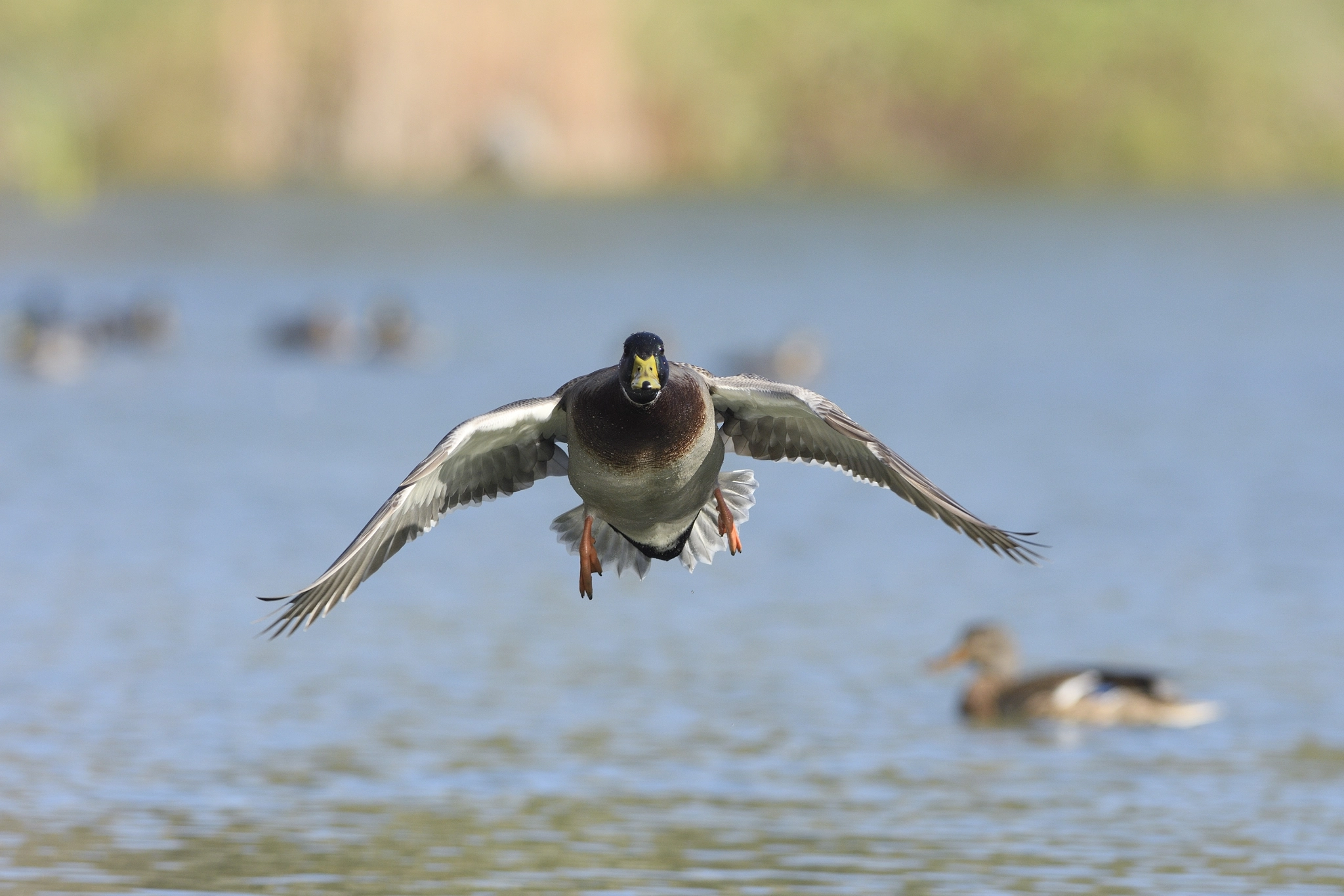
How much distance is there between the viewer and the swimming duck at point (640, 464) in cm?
992

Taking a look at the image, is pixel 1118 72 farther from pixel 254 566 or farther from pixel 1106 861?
pixel 1106 861

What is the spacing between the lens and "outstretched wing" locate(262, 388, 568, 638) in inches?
388

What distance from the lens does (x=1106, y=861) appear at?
12.4m

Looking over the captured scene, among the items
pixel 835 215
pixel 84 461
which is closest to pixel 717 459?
pixel 84 461

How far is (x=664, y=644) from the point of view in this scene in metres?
Result: 18.2

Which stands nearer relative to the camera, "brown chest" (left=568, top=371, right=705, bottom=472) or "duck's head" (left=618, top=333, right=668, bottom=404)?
"duck's head" (left=618, top=333, right=668, bottom=404)

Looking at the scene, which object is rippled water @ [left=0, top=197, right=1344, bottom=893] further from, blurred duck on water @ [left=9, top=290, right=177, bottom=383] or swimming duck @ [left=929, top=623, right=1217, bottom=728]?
blurred duck on water @ [left=9, top=290, right=177, bottom=383]

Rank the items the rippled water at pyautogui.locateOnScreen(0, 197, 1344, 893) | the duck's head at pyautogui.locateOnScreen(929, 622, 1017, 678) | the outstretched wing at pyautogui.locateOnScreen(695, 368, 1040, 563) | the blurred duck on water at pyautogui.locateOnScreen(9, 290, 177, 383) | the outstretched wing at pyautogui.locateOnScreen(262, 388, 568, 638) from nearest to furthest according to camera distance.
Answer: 1. the outstretched wing at pyautogui.locateOnScreen(262, 388, 568, 638)
2. the outstretched wing at pyautogui.locateOnScreen(695, 368, 1040, 563)
3. the rippled water at pyautogui.locateOnScreen(0, 197, 1344, 893)
4. the duck's head at pyautogui.locateOnScreen(929, 622, 1017, 678)
5. the blurred duck on water at pyautogui.locateOnScreen(9, 290, 177, 383)

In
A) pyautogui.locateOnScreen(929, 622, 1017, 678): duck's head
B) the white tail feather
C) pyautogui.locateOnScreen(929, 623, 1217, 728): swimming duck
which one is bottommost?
the white tail feather

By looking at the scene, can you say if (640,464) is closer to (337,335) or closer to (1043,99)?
(337,335)

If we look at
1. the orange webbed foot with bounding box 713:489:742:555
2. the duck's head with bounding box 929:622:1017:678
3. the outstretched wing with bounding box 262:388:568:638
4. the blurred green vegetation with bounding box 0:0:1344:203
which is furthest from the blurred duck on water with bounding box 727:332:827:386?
the blurred green vegetation with bounding box 0:0:1344:203

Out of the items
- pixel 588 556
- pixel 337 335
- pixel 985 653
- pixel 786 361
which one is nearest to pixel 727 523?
pixel 588 556

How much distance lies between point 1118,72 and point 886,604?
69.8 m

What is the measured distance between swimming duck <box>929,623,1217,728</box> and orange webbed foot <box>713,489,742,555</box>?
5809mm
